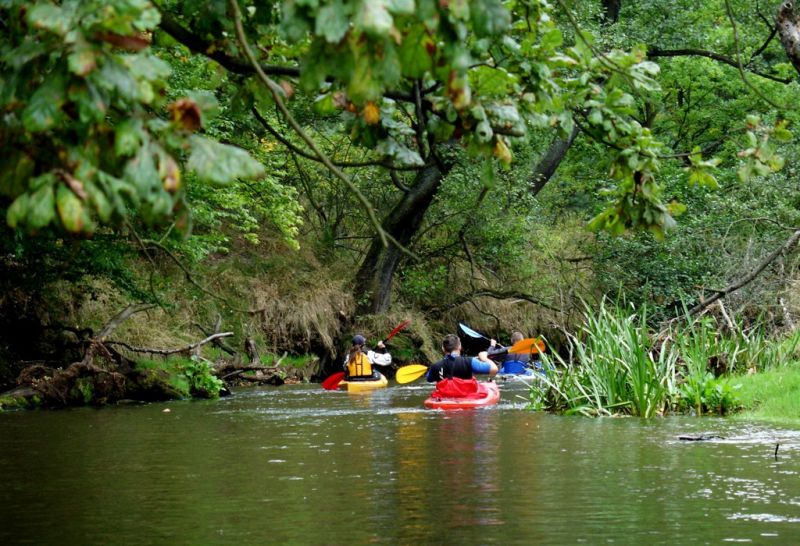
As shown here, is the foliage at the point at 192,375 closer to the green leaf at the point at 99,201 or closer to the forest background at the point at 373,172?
the forest background at the point at 373,172

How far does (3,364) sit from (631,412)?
992 centimetres

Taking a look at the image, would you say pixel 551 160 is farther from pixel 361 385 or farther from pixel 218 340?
pixel 218 340

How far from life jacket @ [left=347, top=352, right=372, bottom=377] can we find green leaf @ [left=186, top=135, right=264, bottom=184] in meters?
17.9

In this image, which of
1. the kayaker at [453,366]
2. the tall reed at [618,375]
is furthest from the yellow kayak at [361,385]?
the tall reed at [618,375]

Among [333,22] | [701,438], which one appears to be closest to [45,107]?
[333,22]

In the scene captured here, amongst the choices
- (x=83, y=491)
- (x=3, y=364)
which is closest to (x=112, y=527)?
(x=83, y=491)

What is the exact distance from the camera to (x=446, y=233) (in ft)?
89.1

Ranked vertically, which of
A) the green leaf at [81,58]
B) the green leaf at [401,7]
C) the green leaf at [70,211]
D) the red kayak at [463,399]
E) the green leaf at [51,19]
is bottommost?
the red kayak at [463,399]

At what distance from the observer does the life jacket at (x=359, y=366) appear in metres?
21.3

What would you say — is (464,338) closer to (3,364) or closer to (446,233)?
(446,233)

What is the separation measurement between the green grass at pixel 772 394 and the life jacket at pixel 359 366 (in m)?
8.35

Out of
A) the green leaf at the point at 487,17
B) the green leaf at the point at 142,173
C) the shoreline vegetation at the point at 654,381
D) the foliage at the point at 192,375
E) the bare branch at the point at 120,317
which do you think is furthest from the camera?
the foliage at the point at 192,375

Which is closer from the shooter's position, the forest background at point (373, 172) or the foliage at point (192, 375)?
the forest background at point (373, 172)

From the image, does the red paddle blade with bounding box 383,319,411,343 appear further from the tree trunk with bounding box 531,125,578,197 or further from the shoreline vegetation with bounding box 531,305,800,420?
the shoreline vegetation with bounding box 531,305,800,420
